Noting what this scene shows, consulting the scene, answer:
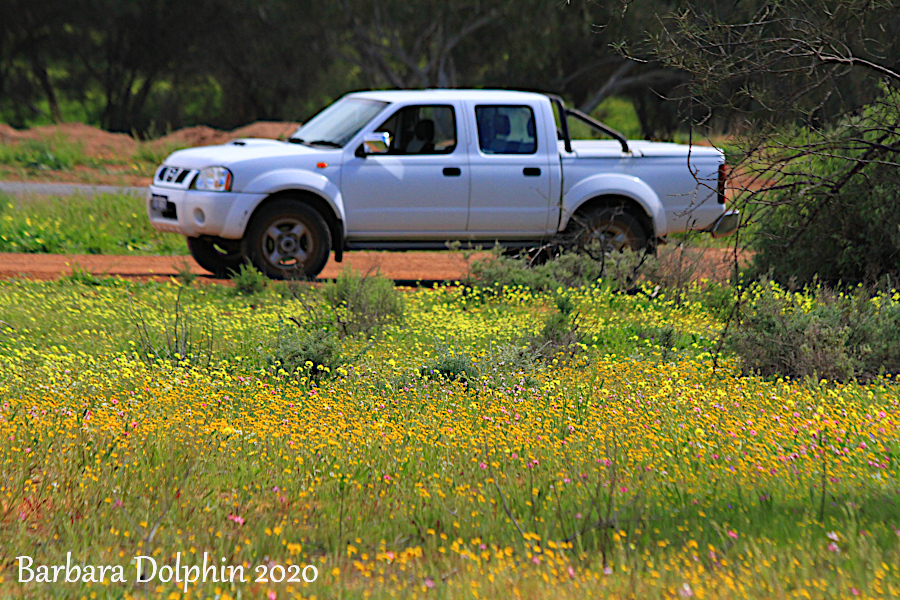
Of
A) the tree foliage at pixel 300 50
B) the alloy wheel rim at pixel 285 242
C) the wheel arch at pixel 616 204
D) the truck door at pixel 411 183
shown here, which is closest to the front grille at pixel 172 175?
the alloy wheel rim at pixel 285 242

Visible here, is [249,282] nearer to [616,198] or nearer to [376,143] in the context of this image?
[376,143]

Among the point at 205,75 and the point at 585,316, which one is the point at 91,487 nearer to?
the point at 585,316

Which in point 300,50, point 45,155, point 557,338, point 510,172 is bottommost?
point 557,338

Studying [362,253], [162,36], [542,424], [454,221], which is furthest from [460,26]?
[542,424]

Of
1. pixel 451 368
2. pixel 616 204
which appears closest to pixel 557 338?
pixel 451 368

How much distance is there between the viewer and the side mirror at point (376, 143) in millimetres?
9625

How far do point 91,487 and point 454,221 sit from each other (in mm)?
6495

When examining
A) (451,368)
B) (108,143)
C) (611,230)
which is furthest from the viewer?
(108,143)

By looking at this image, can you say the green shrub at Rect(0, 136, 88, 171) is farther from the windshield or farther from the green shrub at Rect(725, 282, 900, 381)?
the green shrub at Rect(725, 282, 900, 381)

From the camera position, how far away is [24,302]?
8617 mm

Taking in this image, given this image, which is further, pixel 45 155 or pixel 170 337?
pixel 45 155

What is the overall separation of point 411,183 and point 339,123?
1.20m

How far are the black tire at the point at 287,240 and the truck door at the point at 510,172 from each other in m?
1.69

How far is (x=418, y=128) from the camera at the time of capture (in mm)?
10266
